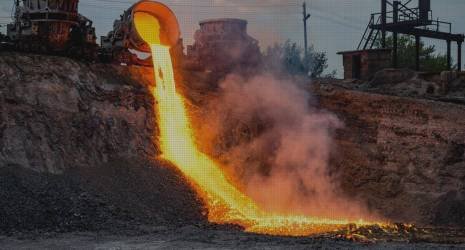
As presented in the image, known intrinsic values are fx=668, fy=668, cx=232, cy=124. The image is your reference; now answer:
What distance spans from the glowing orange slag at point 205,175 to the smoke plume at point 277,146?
1.70 feet

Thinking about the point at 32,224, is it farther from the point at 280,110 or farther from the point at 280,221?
the point at 280,110

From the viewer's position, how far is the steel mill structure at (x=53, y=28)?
17.0 meters

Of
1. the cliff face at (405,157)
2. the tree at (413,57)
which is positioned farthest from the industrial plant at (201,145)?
the tree at (413,57)

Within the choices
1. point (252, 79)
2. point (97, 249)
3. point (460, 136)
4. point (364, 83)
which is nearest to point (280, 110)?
point (252, 79)

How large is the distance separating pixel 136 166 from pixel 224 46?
643cm

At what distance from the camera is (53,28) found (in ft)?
56.9

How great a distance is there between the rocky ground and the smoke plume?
0.52 m

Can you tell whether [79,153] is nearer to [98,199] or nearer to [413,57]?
→ [98,199]

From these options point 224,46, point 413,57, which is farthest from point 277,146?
point 413,57

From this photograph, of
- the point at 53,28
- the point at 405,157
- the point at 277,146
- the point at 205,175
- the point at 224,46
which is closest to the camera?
the point at 205,175

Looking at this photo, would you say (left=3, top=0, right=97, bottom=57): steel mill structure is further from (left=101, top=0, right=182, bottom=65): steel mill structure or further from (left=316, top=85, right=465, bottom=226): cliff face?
(left=316, top=85, right=465, bottom=226): cliff face

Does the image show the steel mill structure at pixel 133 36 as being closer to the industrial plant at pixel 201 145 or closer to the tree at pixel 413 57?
the industrial plant at pixel 201 145

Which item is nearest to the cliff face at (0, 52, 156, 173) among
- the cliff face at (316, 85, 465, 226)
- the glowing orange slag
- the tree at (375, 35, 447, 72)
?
the glowing orange slag

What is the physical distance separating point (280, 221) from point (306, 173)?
2.74 m
